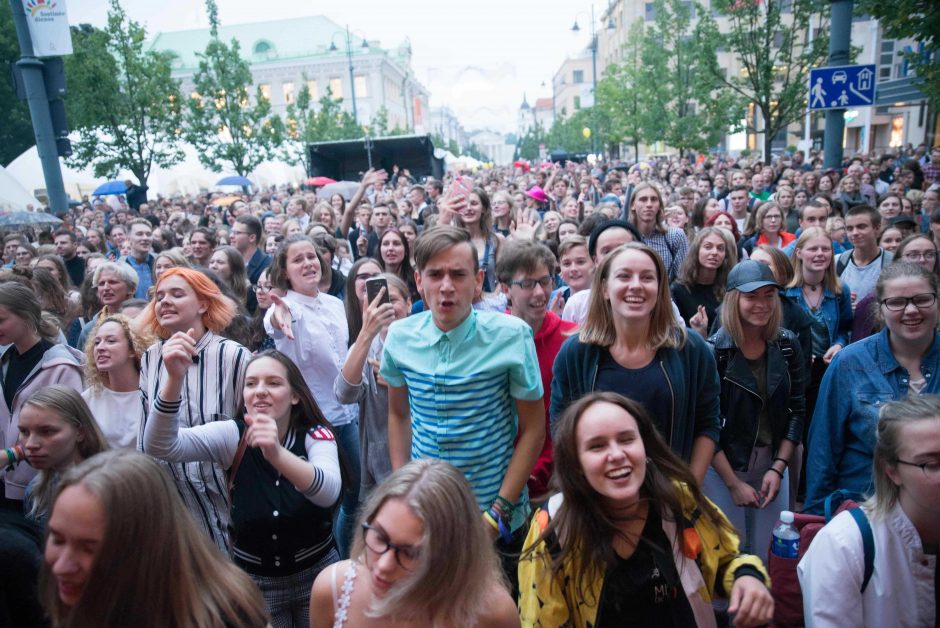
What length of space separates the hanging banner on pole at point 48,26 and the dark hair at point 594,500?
531 inches

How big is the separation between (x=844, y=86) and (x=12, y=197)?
1912 centimetres

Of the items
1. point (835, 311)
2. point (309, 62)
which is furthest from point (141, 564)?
point (309, 62)

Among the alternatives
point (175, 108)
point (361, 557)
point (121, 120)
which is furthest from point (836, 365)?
point (175, 108)

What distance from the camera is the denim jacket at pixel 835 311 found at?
458cm

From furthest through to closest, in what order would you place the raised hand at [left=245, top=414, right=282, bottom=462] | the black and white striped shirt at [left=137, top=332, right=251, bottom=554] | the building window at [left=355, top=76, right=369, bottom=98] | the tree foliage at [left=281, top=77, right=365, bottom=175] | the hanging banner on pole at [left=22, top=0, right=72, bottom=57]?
the building window at [left=355, top=76, right=369, bottom=98] → the tree foliage at [left=281, top=77, right=365, bottom=175] → the hanging banner on pole at [left=22, top=0, right=72, bottom=57] → the black and white striped shirt at [left=137, top=332, right=251, bottom=554] → the raised hand at [left=245, top=414, right=282, bottom=462]

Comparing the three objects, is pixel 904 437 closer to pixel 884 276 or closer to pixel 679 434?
pixel 679 434

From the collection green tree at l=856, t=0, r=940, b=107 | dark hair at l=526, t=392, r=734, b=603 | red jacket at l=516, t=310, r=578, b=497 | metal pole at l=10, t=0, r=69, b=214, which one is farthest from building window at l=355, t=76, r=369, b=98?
dark hair at l=526, t=392, r=734, b=603

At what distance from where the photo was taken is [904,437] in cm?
203

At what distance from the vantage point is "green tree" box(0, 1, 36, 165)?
30953mm

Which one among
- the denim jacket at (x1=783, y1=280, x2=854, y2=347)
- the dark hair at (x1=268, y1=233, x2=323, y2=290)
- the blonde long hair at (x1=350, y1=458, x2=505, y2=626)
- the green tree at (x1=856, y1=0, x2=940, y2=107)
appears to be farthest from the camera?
the green tree at (x1=856, y1=0, x2=940, y2=107)

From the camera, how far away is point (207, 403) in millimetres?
3111

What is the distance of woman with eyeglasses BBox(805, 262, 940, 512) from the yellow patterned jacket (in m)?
1.17

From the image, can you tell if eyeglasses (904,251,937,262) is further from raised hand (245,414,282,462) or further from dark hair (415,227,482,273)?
raised hand (245,414,282,462)

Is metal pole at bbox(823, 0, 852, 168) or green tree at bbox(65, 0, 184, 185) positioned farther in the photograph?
green tree at bbox(65, 0, 184, 185)
